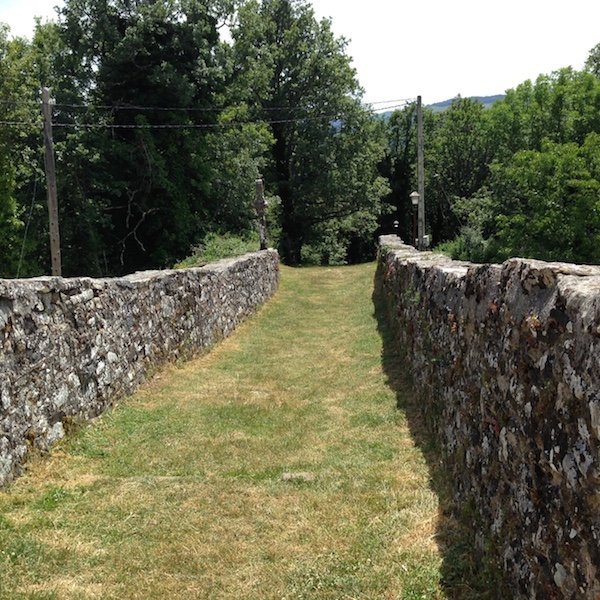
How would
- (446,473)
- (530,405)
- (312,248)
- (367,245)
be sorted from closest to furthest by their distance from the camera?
(530,405)
(446,473)
(312,248)
(367,245)

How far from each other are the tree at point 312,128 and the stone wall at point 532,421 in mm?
31165

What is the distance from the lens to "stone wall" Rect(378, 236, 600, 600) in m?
2.27

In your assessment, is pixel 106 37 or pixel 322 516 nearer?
pixel 322 516

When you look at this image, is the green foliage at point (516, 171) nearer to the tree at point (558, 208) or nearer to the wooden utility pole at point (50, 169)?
the tree at point (558, 208)

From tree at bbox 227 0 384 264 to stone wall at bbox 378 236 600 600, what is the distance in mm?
31165

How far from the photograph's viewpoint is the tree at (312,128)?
116 ft

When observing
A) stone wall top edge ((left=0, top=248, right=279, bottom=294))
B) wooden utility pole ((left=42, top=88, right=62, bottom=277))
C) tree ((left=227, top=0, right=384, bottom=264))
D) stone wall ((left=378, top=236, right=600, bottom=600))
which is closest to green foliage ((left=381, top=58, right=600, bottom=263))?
tree ((left=227, top=0, right=384, bottom=264))

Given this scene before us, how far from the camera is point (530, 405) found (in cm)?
286

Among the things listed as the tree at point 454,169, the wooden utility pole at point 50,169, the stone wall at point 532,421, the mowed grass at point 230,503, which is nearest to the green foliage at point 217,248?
the wooden utility pole at point 50,169

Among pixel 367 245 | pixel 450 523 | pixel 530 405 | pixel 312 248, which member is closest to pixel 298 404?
pixel 450 523

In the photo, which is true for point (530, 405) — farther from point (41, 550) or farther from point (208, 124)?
point (208, 124)

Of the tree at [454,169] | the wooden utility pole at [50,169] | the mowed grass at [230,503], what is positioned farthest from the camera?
the tree at [454,169]

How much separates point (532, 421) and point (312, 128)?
34.4m

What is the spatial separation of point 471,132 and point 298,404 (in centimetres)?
4342
